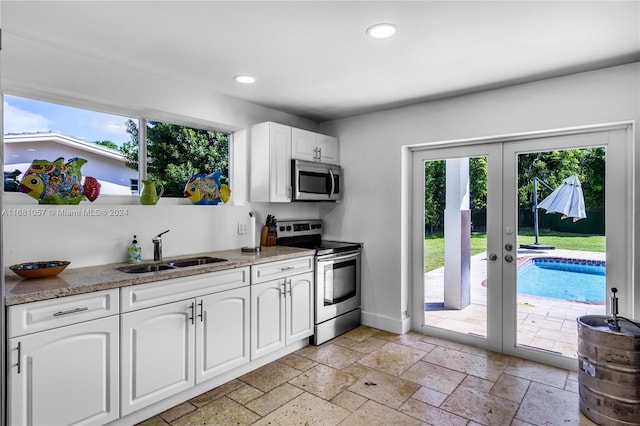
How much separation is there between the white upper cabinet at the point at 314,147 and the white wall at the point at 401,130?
0.13 metres

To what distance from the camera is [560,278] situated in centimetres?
312

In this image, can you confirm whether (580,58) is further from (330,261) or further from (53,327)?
(53,327)

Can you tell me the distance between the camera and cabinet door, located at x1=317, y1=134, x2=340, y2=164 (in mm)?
4090

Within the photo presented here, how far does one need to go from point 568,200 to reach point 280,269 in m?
2.43

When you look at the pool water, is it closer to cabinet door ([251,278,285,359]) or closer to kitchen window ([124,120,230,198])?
cabinet door ([251,278,285,359])

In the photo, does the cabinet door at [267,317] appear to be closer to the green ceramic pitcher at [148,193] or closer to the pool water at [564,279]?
the green ceramic pitcher at [148,193]

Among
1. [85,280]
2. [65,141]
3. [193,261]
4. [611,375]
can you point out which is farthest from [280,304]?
[611,375]

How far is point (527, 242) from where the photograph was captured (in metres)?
3.26

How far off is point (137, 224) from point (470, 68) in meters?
2.76

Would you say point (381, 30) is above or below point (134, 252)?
above

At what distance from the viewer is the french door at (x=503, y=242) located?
112 inches

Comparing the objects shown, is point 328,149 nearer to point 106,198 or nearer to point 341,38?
point 341,38

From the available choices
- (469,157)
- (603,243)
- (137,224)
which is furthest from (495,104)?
(137,224)

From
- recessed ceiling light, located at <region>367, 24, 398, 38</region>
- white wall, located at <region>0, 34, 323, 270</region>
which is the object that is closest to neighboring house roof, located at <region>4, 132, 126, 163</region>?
white wall, located at <region>0, 34, 323, 270</region>
